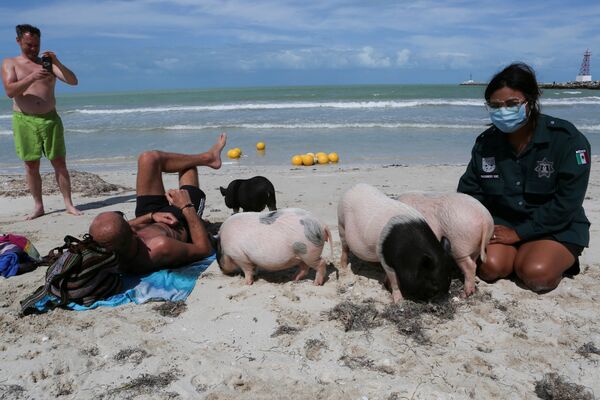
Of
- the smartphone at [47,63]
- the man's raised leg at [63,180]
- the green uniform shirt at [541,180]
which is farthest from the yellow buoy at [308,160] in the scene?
the green uniform shirt at [541,180]

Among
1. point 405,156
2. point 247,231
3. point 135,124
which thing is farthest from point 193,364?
point 135,124

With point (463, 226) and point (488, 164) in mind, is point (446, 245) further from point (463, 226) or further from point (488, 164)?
point (488, 164)

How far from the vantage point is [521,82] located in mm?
3883

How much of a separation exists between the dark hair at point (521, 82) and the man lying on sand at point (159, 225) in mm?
2964

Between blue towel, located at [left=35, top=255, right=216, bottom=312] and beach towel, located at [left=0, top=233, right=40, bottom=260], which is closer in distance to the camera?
blue towel, located at [left=35, top=255, right=216, bottom=312]

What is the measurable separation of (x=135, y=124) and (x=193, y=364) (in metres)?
21.1

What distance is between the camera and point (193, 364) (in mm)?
3096

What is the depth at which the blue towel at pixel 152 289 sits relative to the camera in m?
3.88

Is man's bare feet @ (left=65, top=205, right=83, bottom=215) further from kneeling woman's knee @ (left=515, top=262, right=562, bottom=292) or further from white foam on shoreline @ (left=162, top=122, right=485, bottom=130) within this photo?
white foam on shoreline @ (left=162, top=122, right=485, bottom=130)

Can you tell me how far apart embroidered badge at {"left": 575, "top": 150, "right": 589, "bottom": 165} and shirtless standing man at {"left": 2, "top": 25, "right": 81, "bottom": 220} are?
6.00 meters

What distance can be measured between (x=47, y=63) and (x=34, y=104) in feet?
1.87

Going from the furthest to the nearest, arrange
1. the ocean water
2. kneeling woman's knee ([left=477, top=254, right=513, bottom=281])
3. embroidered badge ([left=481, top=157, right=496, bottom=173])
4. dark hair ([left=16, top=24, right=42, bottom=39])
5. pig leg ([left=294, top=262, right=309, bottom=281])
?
A: the ocean water → dark hair ([left=16, top=24, right=42, bottom=39]) → embroidered badge ([left=481, top=157, right=496, bottom=173]) → pig leg ([left=294, top=262, right=309, bottom=281]) → kneeling woman's knee ([left=477, top=254, right=513, bottom=281])

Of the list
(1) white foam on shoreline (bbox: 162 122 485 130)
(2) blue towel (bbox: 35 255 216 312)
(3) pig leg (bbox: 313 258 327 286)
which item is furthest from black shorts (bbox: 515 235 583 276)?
(1) white foam on shoreline (bbox: 162 122 485 130)

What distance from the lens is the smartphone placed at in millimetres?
6309
